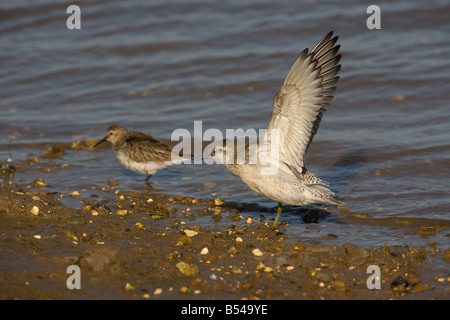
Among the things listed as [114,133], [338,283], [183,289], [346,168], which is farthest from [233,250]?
[114,133]

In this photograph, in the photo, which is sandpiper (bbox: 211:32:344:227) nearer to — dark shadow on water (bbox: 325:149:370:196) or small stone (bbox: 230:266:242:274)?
small stone (bbox: 230:266:242:274)

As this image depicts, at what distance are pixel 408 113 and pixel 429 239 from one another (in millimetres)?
4320

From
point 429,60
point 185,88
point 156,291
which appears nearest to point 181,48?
point 185,88

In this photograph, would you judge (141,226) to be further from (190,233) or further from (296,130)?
(296,130)

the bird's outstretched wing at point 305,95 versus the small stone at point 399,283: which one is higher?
the bird's outstretched wing at point 305,95

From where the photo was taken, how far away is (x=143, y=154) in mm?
8547

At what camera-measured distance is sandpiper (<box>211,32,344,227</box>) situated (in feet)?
20.8

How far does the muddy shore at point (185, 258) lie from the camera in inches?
202

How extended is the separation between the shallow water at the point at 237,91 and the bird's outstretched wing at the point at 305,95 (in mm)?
1097

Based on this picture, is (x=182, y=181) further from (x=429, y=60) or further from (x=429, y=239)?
(x=429, y=60)

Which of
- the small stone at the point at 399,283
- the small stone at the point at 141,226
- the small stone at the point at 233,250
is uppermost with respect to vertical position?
the small stone at the point at 141,226

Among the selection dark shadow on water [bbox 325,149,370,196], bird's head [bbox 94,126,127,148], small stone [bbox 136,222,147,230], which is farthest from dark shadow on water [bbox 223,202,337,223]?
bird's head [bbox 94,126,127,148]

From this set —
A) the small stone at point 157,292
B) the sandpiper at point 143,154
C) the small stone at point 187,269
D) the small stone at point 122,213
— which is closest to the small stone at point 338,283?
the small stone at point 187,269

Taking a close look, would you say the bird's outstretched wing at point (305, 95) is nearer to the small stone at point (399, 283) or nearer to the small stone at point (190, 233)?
the small stone at point (190, 233)
